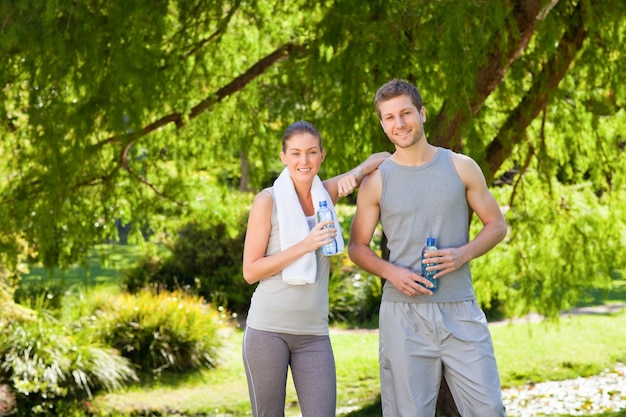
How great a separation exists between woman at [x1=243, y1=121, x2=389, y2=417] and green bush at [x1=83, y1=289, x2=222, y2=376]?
24.5 feet

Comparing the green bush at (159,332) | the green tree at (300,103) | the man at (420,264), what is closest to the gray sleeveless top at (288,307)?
the man at (420,264)

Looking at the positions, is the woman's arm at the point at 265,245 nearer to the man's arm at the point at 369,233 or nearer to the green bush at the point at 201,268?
the man's arm at the point at 369,233

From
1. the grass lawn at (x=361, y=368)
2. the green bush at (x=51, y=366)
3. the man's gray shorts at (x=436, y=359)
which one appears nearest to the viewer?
the man's gray shorts at (x=436, y=359)

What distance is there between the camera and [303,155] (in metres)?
3.50

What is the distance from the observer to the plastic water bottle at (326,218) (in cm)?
335

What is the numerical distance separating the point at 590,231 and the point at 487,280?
1047 mm

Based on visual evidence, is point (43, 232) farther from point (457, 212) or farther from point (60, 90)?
point (457, 212)

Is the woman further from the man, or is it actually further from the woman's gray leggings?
the man

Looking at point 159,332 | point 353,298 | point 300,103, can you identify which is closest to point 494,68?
point 300,103

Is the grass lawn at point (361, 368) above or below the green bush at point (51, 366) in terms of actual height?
below

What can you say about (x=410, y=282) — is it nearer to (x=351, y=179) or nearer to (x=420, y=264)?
(x=420, y=264)

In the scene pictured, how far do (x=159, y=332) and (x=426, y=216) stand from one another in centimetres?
797

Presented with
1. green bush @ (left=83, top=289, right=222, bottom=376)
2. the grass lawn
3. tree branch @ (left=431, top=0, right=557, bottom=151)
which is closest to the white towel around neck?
tree branch @ (left=431, top=0, right=557, bottom=151)

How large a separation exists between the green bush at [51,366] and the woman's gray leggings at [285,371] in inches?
250
